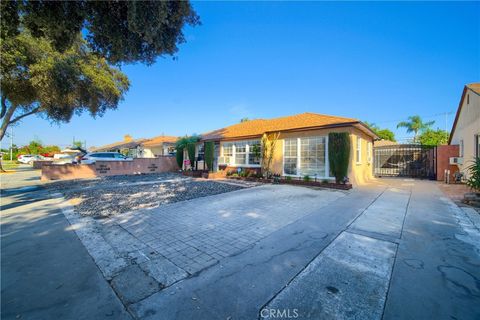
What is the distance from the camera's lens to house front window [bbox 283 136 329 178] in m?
11.1

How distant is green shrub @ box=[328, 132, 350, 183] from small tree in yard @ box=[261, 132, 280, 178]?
366cm

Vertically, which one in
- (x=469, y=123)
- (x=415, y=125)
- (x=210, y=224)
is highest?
(x=415, y=125)

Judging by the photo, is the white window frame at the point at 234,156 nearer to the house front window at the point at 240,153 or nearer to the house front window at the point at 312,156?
the house front window at the point at 240,153

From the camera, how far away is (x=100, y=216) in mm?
5738

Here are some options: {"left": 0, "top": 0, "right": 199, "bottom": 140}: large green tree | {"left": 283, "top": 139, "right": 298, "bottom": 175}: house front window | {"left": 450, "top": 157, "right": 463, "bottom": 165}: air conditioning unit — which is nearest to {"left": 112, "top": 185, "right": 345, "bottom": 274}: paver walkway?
{"left": 0, "top": 0, "right": 199, "bottom": 140}: large green tree

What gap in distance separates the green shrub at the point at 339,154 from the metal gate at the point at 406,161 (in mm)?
9759

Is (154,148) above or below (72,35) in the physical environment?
below

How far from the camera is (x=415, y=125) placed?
3388cm

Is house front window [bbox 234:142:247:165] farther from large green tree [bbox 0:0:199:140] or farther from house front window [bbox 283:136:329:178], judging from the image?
large green tree [bbox 0:0:199:140]

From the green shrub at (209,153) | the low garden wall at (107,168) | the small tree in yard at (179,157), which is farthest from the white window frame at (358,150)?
the low garden wall at (107,168)

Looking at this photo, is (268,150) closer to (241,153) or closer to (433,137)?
(241,153)

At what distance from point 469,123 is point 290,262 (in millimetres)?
15329

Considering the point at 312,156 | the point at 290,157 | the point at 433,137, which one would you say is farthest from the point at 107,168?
the point at 433,137

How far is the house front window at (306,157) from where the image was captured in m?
11.1
